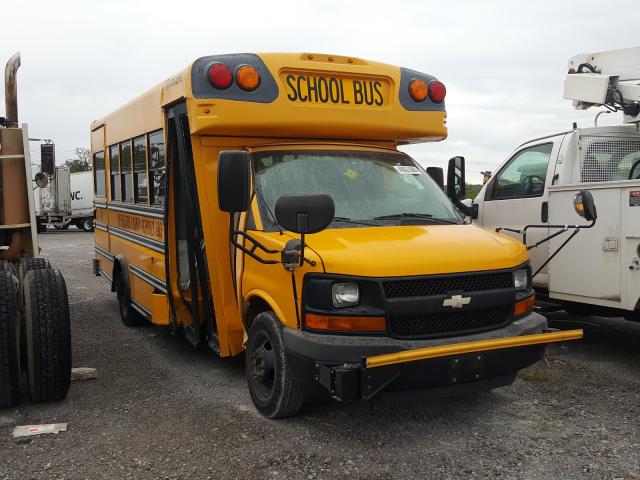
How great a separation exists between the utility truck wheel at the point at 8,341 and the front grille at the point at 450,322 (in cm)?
283

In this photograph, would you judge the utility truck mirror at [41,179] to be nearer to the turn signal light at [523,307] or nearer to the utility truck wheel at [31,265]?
the utility truck wheel at [31,265]

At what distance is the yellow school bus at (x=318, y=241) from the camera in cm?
378

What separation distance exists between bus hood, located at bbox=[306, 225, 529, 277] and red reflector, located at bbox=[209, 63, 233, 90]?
57.0 inches

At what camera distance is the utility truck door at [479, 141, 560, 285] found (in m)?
6.60

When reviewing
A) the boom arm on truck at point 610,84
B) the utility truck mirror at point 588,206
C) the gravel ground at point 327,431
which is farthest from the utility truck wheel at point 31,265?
the boom arm on truck at point 610,84

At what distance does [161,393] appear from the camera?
519 cm

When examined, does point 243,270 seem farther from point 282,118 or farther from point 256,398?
point 282,118

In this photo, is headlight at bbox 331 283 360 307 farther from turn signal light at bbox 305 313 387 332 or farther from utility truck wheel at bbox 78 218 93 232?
utility truck wheel at bbox 78 218 93 232

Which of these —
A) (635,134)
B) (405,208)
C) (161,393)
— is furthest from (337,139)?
(635,134)

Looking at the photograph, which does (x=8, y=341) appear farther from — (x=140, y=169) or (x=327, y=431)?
(x=140, y=169)

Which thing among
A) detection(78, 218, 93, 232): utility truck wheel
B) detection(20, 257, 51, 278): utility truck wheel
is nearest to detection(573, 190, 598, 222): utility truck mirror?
detection(20, 257, 51, 278): utility truck wheel

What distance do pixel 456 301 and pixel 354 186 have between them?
1.36m

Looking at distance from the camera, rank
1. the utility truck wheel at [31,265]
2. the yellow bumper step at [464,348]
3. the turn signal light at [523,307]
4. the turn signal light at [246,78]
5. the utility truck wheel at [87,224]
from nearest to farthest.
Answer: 1. the yellow bumper step at [464,348]
2. the turn signal light at [523,307]
3. the turn signal light at [246,78]
4. the utility truck wheel at [31,265]
5. the utility truck wheel at [87,224]

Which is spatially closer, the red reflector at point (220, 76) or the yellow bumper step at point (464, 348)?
the yellow bumper step at point (464, 348)
